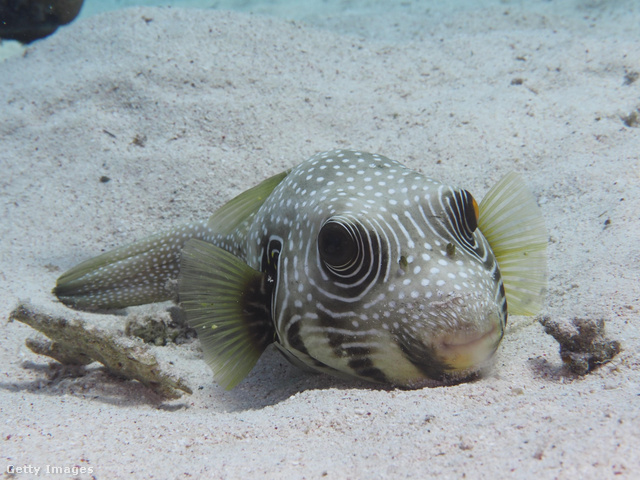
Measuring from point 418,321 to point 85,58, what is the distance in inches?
320

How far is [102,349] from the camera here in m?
3.09

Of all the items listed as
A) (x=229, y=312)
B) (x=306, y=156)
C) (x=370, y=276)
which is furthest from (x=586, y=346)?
(x=306, y=156)

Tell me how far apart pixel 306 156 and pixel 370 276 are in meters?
3.50

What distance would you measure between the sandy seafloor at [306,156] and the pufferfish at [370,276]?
0.22m

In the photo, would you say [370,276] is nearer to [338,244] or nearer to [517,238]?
[338,244]

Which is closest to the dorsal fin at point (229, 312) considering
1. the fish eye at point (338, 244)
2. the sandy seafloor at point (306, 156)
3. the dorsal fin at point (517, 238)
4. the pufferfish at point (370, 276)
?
the pufferfish at point (370, 276)

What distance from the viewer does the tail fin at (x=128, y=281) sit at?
434 cm

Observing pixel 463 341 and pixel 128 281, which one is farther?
pixel 128 281

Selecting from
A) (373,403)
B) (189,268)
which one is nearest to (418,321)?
(373,403)

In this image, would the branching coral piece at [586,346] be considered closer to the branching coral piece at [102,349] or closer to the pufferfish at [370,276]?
the pufferfish at [370,276]

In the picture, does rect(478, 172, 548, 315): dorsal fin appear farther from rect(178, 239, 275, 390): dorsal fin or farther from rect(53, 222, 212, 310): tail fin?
rect(53, 222, 212, 310): tail fin

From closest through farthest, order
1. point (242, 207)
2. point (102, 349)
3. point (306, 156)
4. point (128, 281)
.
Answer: point (102, 349)
point (242, 207)
point (128, 281)
point (306, 156)

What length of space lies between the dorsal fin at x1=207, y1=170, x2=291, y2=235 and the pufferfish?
0.08m

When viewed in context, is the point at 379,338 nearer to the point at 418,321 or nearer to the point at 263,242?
the point at 418,321
